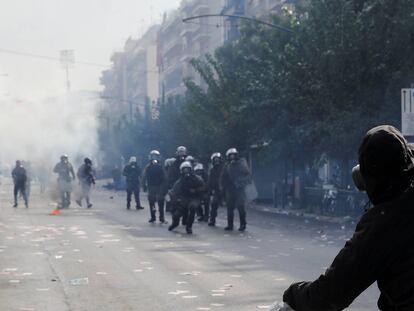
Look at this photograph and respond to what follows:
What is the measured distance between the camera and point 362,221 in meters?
3.35

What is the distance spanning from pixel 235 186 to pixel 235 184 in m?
0.05

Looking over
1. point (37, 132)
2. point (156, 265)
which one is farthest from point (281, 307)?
point (37, 132)

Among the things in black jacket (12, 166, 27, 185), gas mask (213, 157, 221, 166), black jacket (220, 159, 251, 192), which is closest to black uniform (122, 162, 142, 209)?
black jacket (12, 166, 27, 185)

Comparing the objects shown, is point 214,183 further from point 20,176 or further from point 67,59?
point 67,59

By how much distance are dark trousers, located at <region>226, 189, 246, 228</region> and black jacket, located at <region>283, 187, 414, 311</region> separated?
17.7m

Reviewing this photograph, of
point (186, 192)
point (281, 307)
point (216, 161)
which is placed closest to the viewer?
point (281, 307)

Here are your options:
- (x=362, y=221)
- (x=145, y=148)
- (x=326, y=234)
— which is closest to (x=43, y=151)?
(x=145, y=148)

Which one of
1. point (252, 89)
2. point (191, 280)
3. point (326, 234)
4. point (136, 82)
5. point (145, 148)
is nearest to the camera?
point (191, 280)

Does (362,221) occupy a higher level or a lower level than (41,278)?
higher

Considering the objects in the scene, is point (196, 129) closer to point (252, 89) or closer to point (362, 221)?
point (252, 89)

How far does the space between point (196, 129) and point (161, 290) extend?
109 feet

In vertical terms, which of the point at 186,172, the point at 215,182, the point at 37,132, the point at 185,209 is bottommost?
the point at 185,209

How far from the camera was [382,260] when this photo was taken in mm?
3252

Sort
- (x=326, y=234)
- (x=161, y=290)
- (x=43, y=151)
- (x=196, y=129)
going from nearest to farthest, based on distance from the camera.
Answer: (x=161, y=290)
(x=326, y=234)
(x=196, y=129)
(x=43, y=151)
